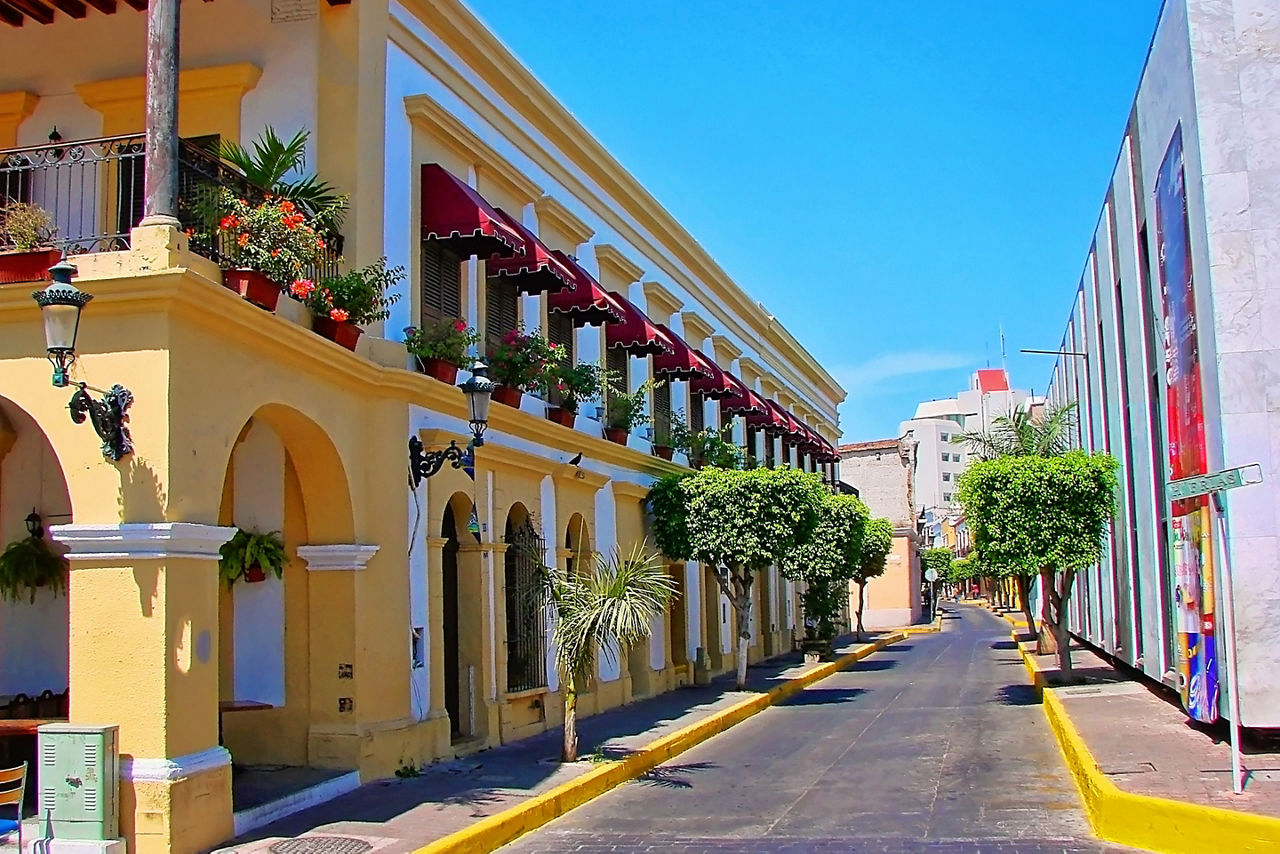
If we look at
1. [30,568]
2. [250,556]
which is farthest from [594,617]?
[30,568]

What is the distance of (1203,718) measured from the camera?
12492 millimetres

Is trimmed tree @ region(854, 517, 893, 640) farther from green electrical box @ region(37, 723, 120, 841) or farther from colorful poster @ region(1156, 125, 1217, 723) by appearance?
green electrical box @ region(37, 723, 120, 841)

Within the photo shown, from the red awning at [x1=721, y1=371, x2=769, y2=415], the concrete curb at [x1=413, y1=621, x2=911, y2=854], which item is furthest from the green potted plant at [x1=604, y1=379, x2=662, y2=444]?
the red awning at [x1=721, y1=371, x2=769, y2=415]

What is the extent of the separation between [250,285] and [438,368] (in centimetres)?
371

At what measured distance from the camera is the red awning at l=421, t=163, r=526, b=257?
1384 centimetres

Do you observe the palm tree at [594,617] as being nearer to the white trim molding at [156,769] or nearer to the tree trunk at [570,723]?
the tree trunk at [570,723]

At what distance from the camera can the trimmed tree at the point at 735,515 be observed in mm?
20328

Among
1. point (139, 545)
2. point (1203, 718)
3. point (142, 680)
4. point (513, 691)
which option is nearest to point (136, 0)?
point (139, 545)

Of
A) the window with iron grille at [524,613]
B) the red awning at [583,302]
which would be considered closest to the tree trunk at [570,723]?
the window with iron grille at [524,613]

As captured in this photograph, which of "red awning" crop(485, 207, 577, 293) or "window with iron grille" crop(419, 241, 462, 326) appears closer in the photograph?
"window with iron grille" crop(419, 241, 462, 326)

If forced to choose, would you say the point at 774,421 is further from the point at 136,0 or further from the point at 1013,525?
the point at 136,0

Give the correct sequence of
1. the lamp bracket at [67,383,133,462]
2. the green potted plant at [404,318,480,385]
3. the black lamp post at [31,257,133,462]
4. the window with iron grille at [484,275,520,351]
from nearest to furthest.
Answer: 1. the black lamp post at [31,257,133,462]
2. the lamp bracket at [67,383,133,462]
3. the green potted plant at [404,318,480,385]
4. the window with iron grille at [484,275,520,351]

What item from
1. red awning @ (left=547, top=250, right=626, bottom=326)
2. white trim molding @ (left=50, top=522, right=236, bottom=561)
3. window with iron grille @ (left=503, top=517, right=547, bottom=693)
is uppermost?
red awning @ (left=547, top=250, right=626, bottom=326)

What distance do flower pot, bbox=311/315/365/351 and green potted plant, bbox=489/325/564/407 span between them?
12.0ft
